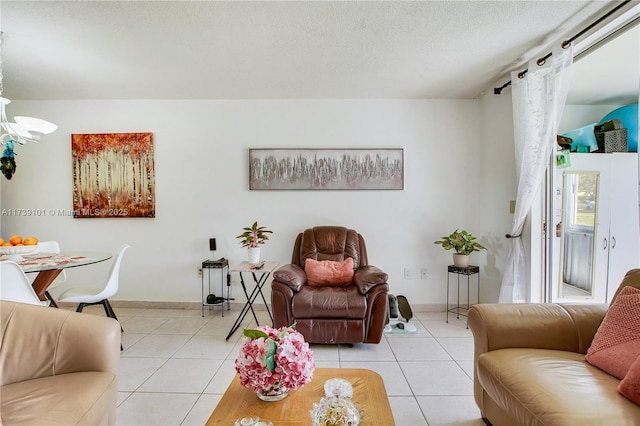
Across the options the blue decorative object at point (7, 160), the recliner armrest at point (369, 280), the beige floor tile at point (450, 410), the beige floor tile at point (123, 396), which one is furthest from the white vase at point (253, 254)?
the blue decorative object at point (7, 160)

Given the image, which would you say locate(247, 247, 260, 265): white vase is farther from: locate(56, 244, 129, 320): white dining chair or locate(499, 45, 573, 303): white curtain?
locate(499, 45, 573, 303): white curtain

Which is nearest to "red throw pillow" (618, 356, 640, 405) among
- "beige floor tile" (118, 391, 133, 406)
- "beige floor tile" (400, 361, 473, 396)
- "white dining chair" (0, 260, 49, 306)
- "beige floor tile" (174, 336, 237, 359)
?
"beige floor tile" (400, 361, 473, 396)

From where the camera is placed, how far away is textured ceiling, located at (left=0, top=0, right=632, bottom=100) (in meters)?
1.97

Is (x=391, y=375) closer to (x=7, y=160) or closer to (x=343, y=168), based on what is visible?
(x=343, y=168)

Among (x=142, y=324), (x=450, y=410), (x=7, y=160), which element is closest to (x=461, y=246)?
(x=450, y=410)

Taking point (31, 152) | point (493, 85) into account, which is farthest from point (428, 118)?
point (31, 152)

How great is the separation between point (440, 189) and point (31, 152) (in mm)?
4839

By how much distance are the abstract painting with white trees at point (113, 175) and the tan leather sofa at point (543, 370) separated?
3586 millimetres

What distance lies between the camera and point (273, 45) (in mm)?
2391

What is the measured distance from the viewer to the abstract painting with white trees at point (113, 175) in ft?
11.9

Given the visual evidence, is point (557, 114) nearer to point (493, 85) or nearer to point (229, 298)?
point (493, 85)

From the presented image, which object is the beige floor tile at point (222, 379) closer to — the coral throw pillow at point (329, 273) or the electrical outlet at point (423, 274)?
the coral throw pillow at point (329, 273)

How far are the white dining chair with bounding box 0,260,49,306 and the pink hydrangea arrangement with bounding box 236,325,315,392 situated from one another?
173 centimetres

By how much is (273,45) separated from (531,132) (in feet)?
7.26
